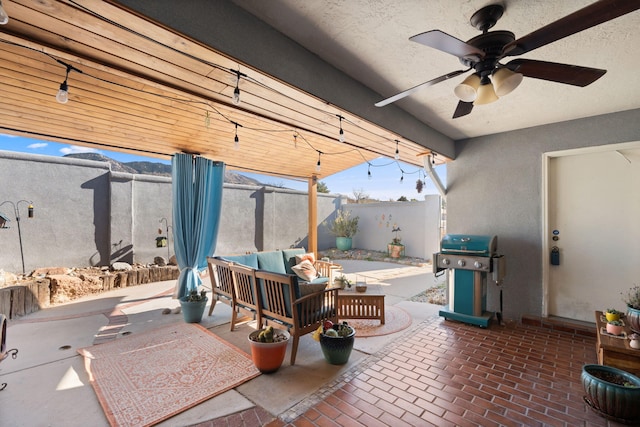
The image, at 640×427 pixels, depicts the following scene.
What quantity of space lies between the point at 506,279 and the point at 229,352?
382 cm

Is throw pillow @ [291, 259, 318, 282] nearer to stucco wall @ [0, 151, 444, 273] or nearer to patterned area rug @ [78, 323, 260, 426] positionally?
patterned area rug @ [78, 323, 260, 426]

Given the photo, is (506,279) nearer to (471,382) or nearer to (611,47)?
(471,382)

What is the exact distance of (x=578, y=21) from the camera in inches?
51.6

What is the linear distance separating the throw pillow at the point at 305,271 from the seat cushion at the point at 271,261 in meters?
0.25

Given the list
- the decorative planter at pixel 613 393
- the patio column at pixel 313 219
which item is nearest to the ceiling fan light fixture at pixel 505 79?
the decorative planter at pixel 613 393

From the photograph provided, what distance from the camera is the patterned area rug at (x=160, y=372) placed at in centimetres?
214

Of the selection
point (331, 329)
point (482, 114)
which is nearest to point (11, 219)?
point (331, 329)

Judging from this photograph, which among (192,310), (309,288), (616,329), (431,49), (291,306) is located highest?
(431,49)

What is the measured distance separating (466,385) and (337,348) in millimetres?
1134

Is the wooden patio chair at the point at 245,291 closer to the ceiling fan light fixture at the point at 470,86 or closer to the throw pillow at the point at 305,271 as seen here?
the throw pillow at the point at 305,271

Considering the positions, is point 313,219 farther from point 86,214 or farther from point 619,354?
point 619,354

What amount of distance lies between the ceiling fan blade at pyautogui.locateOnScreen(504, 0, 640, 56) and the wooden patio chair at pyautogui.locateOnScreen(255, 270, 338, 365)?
2.41 m

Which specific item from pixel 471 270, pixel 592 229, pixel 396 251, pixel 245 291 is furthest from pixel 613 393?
pixel 396 251

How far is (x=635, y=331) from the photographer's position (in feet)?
8.07
